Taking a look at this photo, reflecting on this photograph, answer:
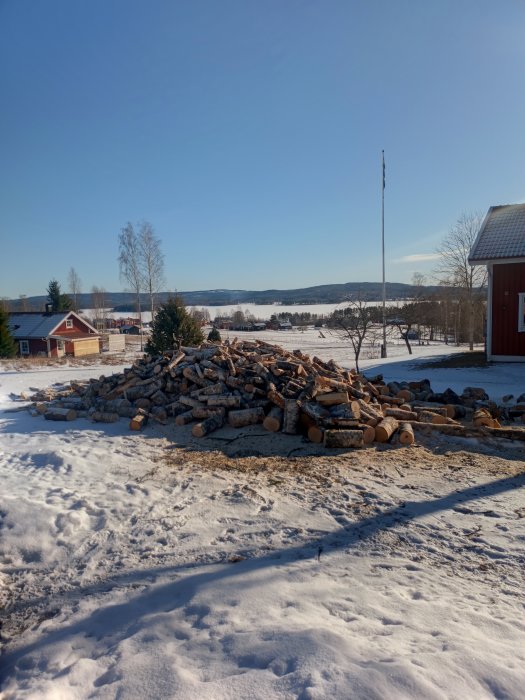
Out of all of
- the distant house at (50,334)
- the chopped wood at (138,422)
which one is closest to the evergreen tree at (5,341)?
the distant house at (50,334)

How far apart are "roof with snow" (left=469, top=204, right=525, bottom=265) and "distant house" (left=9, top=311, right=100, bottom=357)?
109ft

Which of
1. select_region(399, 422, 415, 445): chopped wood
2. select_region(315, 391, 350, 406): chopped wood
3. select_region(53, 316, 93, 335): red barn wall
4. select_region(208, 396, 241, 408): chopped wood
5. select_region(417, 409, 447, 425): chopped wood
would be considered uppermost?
select_region(53, 316, 93, 335): red barn wall

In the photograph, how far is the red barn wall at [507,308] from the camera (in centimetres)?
1541

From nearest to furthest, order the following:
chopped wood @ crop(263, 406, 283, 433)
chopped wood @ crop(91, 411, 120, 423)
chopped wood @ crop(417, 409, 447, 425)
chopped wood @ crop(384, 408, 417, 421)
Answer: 1. chopped wood @ crop(263, 406, 283, 433)
2. chopped wood @ crop(417, 409, 447, 425)
3. chopped wood @ crop(384, 408, 417, 421)
4. chopped wood @ crop(91, 411, 120, 423)

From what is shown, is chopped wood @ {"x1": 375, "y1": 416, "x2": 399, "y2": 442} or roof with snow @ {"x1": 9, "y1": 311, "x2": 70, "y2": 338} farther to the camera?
roof with snow @ {"x1": 9, "y1": 311, "x2": 70, "y2": 338}

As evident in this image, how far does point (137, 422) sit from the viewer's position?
8.20m

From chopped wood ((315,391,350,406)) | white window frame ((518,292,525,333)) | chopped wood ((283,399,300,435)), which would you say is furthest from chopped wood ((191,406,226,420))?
white window frame ((518,292,525,333))

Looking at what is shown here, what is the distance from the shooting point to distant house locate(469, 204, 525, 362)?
1536 centimetres

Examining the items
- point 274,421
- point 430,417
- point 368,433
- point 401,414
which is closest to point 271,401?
point 274,421

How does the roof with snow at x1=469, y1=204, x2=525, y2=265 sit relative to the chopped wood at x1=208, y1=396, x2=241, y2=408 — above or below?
above

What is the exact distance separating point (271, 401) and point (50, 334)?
115 ft

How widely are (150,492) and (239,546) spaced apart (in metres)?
1.70

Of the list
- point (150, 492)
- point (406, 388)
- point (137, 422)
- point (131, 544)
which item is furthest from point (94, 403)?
point (406, 388)

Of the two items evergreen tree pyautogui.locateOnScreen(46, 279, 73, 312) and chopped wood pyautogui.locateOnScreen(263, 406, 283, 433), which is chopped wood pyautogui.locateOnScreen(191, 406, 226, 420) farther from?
evergreen tree pyautogui.locateOnScreen(46, 279, 73, 312)
